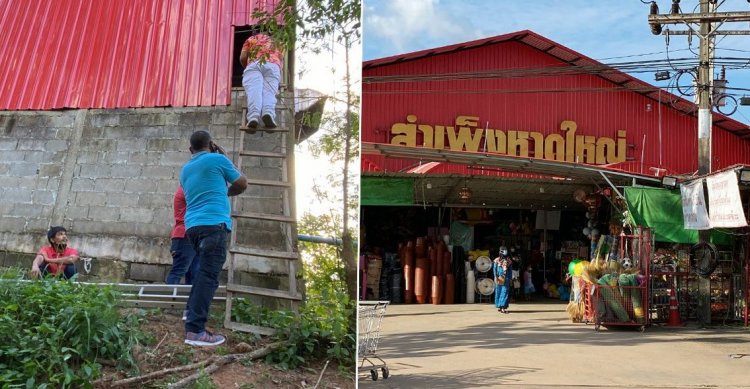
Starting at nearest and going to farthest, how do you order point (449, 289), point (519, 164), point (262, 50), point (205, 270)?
A: point (205, 270)
point (262, 50)
point (519, 164)
point (449, 289)

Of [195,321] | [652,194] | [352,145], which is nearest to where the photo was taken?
[195,321]

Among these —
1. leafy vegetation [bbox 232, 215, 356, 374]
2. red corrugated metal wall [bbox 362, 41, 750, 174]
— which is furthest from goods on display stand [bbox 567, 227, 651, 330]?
leafy vegetation [bbox 232, 215, 356, 374]

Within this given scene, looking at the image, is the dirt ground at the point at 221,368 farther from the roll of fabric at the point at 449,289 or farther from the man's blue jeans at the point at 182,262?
the roll of fabric at the point at 449,289

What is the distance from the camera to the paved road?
222 inches

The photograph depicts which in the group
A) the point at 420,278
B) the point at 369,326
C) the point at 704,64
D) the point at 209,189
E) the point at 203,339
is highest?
the point at 704,64

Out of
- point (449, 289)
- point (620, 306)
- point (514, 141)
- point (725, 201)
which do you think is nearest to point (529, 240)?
point (514, 141)

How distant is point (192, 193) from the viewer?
82.7 inches

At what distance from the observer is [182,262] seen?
2.11 m

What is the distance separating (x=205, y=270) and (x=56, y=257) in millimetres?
436

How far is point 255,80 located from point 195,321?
672 mm

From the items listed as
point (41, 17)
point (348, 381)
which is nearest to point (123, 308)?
point (348, 381)

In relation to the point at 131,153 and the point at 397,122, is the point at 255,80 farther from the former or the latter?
the point at 397,122

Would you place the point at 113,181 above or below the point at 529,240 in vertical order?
below

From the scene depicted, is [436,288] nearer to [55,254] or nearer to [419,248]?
[419,248]
